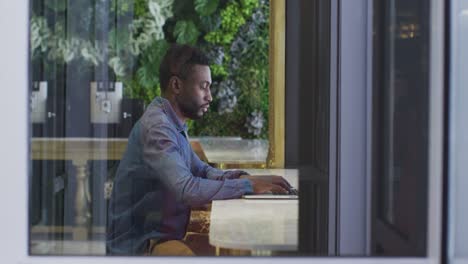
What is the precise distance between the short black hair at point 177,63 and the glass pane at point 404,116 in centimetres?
168

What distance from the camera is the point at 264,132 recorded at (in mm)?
4965

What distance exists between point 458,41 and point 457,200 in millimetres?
243

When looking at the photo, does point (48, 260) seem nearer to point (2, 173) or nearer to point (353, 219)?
point (2, 173)

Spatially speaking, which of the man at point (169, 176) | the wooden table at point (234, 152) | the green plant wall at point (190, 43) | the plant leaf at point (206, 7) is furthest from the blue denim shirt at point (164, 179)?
the plant leaf at point (206, 7)

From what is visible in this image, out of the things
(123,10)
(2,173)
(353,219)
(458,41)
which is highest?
(123,10)

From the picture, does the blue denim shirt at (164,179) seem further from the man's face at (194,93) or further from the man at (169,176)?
the man's face at (194,93)

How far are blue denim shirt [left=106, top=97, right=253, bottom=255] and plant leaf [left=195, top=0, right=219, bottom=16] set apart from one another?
→ 4.96 feet

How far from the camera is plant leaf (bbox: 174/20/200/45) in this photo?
3840 millimetres

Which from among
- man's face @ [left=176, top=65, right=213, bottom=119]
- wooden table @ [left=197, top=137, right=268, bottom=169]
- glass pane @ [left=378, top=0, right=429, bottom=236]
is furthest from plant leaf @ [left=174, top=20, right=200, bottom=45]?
glass pane @ [left=378, top=0, right=429, bottom=236]

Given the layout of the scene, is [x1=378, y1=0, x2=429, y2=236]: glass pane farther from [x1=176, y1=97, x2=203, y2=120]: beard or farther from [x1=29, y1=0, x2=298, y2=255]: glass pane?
[x1=176, y1=97, x2=203, y2=120]: beard

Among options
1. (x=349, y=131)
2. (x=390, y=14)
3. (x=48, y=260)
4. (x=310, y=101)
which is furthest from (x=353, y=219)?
(x=310, y=101)

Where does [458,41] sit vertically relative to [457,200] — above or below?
above

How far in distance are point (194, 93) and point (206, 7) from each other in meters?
1.37

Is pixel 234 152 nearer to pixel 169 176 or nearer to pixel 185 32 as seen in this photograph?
pixel 185 32
